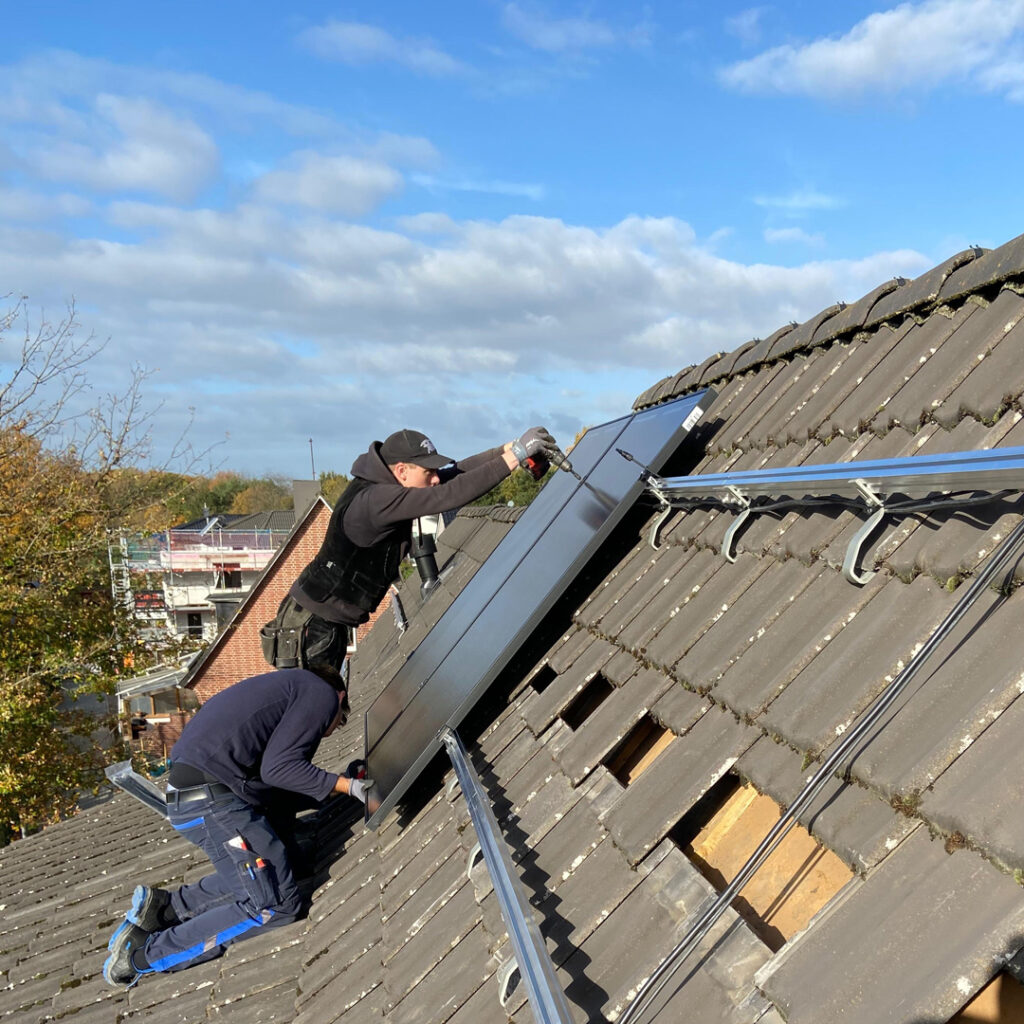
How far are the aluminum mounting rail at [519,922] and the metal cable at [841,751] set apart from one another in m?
0.16

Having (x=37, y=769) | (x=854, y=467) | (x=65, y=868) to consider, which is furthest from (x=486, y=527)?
(x=37, y=769)

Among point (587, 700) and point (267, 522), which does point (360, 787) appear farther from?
point (267, 522)

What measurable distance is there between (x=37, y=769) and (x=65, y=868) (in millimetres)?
18634

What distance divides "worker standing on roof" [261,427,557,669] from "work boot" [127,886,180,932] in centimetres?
184

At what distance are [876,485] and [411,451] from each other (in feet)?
11.9

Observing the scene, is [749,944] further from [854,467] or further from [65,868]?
[65,868]

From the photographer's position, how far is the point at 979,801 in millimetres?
1619

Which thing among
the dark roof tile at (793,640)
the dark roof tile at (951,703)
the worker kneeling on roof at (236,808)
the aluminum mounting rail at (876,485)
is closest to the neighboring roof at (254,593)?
the worker kneeling on roof at (236,808)

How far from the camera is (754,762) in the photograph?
2344mm

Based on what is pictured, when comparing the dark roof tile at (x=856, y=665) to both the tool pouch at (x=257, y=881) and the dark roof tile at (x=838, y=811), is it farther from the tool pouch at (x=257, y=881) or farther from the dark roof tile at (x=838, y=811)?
the tool pouch at (x=257, y=881)

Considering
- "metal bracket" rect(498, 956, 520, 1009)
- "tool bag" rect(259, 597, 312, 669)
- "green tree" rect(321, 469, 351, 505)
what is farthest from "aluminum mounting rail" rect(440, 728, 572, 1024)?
"green tree" rect(321, 469, 351, 505)

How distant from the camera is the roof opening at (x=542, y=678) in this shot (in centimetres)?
427

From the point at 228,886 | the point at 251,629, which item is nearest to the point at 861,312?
the point at 228,886

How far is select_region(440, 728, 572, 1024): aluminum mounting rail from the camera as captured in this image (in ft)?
6.61
